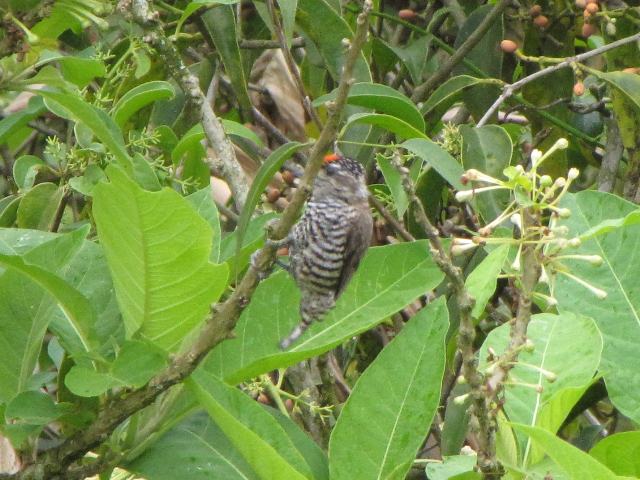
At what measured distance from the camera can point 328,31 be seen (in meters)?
3.01

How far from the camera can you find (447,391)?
307cm

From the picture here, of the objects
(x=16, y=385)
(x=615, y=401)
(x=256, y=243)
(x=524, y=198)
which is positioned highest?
(x=524, y=198)

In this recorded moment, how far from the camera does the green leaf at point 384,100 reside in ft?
7.69

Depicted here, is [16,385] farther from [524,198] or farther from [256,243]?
[524,198]

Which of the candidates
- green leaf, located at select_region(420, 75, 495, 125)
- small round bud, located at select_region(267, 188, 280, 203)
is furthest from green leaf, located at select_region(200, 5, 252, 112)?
green leaf, located at select_region(420, 75, 495, 125)

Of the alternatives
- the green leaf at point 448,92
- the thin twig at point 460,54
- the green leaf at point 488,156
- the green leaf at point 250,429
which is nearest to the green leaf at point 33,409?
the green leaf at point 250,429

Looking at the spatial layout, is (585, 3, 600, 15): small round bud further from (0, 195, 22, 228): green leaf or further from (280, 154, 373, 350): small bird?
(0, 195, 22, 228): green leaf

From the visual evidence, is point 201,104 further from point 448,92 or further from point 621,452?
point 621,452

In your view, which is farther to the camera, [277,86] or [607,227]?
[277,86]

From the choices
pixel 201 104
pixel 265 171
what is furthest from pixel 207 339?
pixel 201 104

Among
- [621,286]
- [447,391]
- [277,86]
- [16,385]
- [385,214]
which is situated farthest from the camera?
[277,86]

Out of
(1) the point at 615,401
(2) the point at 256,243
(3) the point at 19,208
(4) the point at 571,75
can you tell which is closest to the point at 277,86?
(4) the point at 571,75

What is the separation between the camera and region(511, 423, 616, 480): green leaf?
5.44ft

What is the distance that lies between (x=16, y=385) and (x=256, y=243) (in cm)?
51
